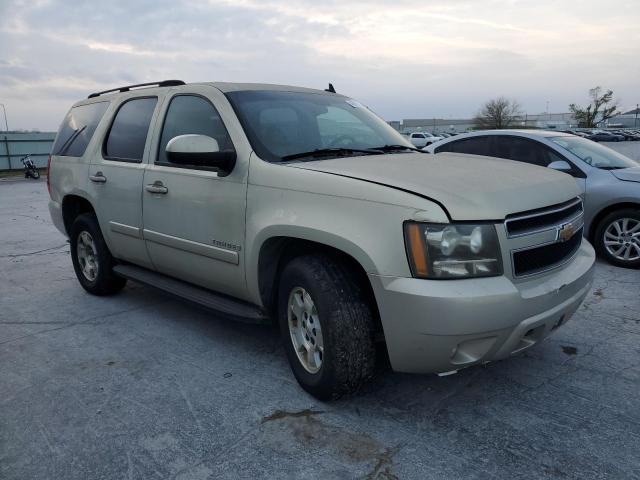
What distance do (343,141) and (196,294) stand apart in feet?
4.95

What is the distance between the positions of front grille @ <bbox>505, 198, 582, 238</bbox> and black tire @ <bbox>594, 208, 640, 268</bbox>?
3.33 meters

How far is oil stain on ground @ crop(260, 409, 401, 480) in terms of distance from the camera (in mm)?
2520

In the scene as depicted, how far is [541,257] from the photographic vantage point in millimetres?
2758

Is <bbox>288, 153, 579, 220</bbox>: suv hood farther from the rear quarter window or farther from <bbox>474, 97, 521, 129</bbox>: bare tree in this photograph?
<bbox>474, 97, 521, 129</bbox>: bare tree

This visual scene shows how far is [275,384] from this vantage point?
130 inches

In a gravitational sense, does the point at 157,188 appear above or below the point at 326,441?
above

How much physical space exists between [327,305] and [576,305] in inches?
55.6

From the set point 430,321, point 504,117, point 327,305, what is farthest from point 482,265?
point 504,117

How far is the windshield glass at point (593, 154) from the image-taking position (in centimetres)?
632

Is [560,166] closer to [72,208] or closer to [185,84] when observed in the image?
[185,84]

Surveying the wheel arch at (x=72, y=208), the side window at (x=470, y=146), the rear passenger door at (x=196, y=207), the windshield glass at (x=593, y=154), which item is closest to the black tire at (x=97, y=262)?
the wheel arch at (x=72, y=208)

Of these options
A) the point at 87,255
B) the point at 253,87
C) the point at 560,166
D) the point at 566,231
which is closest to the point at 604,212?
the point at 560,166

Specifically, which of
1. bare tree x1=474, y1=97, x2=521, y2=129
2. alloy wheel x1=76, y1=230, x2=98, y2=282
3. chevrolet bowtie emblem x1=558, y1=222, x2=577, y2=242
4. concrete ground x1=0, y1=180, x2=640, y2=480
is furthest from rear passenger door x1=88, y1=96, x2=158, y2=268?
bare tree x1=474, y1=97, x2=521, y2=129

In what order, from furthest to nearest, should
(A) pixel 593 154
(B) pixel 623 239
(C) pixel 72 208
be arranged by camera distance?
(A) pixel 593 154, (B) pixel 623 239, (C) pixel 72 208
